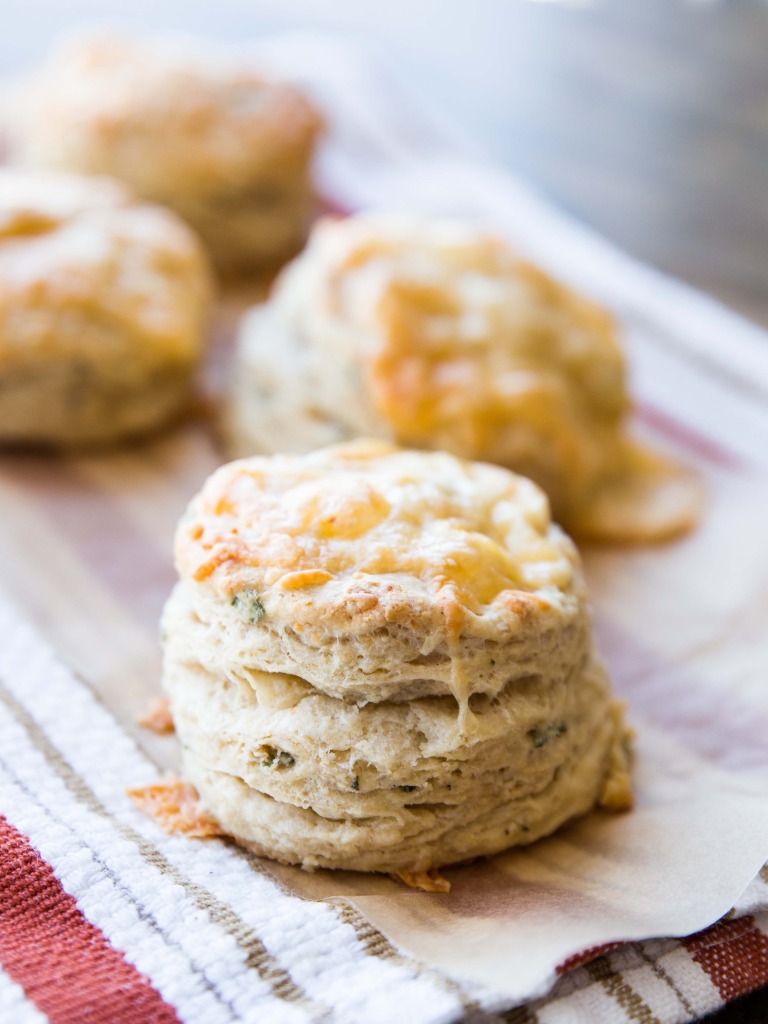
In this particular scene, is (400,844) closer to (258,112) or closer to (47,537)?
(47,537)

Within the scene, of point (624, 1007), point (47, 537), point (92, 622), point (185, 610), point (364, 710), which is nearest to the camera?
point (624, 1007)

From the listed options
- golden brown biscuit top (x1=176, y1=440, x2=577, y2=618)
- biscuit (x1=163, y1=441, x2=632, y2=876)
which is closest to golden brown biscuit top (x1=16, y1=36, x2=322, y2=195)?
golden brown biscuit top (x1=176, y1=440, x2=577, y2=618)

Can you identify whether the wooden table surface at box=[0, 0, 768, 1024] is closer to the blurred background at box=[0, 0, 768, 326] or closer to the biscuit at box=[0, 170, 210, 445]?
the blurred background at box=[0, 0, 768, 326]

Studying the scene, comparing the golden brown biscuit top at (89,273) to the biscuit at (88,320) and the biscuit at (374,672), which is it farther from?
the biscuit at (374,672)

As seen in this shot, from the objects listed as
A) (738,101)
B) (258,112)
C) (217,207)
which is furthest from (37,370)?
(738,101)

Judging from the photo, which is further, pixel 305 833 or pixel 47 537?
pixel 47 537

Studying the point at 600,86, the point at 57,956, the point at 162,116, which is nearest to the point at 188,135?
the point at 162,116

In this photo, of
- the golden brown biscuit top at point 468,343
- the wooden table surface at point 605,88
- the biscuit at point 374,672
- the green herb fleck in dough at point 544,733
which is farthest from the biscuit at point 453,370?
the wooden table surface at point 605,88
